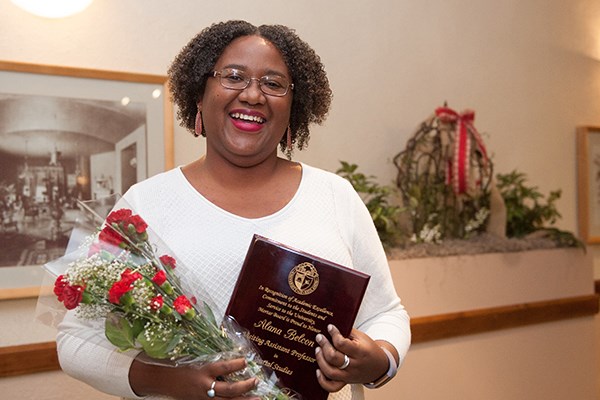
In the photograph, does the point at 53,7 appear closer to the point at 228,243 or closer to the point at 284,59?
the point at 284,59

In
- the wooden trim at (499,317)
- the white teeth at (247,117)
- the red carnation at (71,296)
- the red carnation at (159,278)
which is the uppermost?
the white teeth at (247,117)

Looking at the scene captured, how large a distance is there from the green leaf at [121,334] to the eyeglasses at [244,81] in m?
0.53

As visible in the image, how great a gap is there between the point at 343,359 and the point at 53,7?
1600 millimetres

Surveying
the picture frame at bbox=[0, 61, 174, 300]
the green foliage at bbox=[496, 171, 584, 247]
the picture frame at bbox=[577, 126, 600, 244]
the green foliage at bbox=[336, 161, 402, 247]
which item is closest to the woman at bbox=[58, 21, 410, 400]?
the picture frame at bbox=[0, 61, 174, 300]

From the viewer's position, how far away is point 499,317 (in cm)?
298

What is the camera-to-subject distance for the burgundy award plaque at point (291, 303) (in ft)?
4.17

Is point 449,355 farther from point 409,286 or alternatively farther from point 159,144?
point 159,144

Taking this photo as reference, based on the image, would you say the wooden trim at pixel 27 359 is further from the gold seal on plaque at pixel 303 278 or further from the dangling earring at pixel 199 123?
the gold seal on plaque at pixel 303 278

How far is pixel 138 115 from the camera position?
234 centimetres

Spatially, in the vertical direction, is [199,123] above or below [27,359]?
above

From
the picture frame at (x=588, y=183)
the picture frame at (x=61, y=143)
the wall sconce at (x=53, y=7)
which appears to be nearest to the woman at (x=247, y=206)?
the picture frame at (x=61, y=143)

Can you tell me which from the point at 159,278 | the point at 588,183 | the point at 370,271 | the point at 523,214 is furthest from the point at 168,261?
the point at 588,183

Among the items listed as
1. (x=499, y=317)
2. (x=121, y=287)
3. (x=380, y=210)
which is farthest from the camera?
(x=499, y=317)

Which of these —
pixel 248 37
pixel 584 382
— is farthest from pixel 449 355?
pixel 248 37
